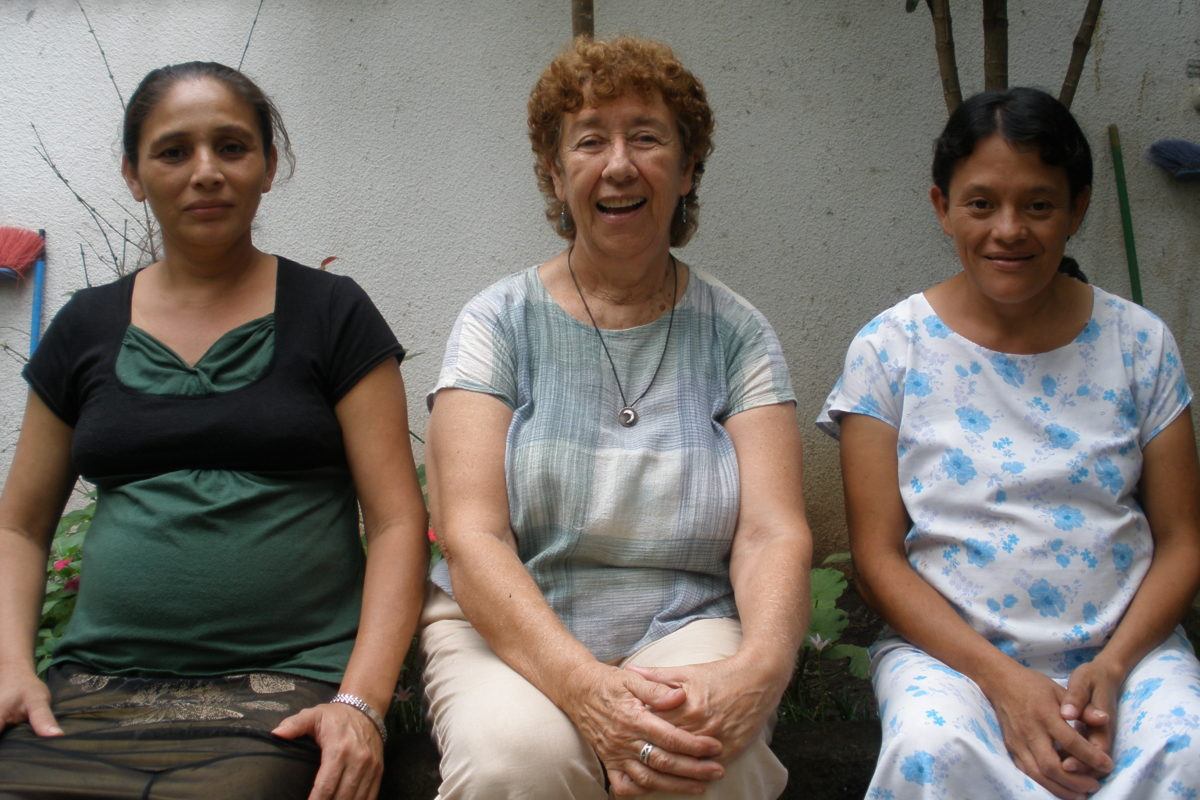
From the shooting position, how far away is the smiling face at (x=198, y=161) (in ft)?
7.55

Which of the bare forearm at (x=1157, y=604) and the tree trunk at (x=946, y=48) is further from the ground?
the tree trunk at (x=946, y=48)

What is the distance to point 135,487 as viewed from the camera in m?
2.26

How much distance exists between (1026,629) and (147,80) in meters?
2.11

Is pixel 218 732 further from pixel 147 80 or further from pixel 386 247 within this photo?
pixel 386 247

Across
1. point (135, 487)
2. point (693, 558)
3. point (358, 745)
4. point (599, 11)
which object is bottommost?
point (358, 745)

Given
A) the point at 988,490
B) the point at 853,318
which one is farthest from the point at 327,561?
the point at 853,318

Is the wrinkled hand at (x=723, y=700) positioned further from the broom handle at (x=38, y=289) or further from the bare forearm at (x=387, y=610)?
the broom handle at (x=38, y=289)

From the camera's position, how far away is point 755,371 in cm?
243

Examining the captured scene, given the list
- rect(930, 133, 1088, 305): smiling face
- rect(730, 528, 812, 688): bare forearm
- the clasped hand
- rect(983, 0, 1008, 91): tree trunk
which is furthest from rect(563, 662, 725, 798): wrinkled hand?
rect(983, 0, 1008, 91): tree trunk

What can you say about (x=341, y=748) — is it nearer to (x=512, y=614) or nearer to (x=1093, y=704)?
(x=512, y=614)

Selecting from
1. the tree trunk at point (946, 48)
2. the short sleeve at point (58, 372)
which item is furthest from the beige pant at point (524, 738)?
the tree trunk at point (946, 48)

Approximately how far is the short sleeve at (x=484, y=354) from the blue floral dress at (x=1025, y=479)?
71 centimetres

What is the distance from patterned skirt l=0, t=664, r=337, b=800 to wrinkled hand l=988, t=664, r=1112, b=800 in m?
1.26

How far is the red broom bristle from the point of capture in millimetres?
3545
